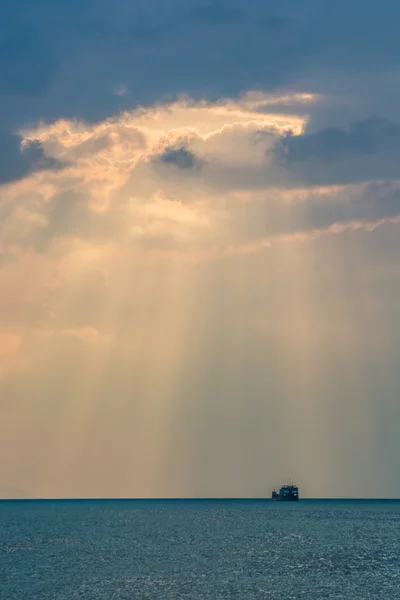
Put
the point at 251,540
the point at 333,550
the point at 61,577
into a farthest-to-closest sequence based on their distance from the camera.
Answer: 1. the point at 251,540
2. the point at 333,550
3. the point at 61,577

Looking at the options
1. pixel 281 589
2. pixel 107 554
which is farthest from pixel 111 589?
pixel 107 554

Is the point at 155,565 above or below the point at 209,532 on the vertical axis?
below

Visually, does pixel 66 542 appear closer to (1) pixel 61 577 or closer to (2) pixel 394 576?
(1) pixel 61 577

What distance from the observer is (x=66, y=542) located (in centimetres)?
17088

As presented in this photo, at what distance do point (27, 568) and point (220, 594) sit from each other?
36.9 meters

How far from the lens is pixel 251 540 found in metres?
170

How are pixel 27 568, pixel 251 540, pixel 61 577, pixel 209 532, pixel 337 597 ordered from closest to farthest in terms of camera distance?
pixel 337 597 → pixel 61 577 → pixel 27 568 → pixel 251 540 → pixel 209 532

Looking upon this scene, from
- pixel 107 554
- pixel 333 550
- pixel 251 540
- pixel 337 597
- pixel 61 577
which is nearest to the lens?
pixel 337 597

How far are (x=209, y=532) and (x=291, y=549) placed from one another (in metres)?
51.6

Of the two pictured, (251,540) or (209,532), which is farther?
(209,532)

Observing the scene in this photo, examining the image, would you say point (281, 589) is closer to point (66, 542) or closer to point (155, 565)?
point (155, 565)

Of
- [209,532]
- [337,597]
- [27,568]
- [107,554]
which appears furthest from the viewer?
[209,532]

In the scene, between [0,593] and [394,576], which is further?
[394,576]

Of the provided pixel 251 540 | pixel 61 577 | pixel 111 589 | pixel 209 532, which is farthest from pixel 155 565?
pixel 209 532
